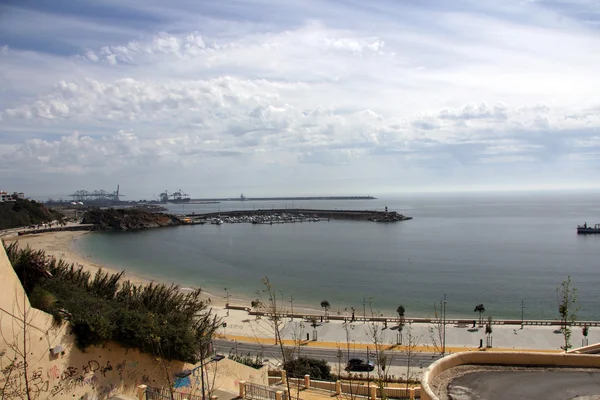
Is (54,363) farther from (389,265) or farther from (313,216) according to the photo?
(313,216)

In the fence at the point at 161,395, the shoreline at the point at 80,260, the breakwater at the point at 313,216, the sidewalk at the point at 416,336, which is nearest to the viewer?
the fence at the point at 161,395

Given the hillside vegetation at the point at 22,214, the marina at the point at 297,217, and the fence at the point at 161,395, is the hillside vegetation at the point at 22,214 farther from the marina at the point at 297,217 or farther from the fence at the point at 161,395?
the fence at the point at 161,395

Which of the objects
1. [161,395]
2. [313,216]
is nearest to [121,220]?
[313,216]

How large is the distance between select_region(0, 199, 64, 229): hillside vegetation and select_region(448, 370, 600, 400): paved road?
8315 centimetres

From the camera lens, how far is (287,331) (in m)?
21.1

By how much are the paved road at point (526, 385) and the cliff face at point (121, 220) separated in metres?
86.5

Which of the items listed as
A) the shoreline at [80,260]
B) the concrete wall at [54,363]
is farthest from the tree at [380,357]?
the shoreline at [80,260]

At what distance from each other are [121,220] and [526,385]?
89819 millimetres

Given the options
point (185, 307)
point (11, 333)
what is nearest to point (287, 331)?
point (185, 307)

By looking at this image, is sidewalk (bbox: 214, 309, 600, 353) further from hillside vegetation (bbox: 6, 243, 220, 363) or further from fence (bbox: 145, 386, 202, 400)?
fence (bbox: 145, 386, 202, 400)

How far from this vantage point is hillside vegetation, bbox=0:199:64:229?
74.2m

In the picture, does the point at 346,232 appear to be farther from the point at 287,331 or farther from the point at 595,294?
the point at 287,331

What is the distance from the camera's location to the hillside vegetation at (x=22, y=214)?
7419 cm

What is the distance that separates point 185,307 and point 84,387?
418 cm
